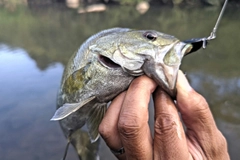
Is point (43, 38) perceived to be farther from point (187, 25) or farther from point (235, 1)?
point (235, 1)

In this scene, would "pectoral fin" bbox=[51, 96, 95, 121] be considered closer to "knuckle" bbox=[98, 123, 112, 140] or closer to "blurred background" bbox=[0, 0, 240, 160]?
"knuckle" bbox=[98, 123, 112, 140]

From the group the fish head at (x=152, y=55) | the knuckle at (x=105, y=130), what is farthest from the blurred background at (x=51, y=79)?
the fish head at (x=152, y=55)

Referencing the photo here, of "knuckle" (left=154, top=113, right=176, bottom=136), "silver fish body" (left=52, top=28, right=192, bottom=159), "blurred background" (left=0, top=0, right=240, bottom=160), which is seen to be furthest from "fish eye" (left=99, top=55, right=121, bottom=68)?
"blurred background" (left=0, top=0, right=240, bottom=160)

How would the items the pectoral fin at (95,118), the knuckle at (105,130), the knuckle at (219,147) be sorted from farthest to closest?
the pectoral fin at (95,118)
the knuckle at (105,130)
the knuckle at (219,147)

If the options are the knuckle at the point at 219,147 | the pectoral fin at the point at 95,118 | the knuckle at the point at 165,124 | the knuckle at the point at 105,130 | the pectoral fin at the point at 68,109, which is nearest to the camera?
the knuckle at the point at 165,124

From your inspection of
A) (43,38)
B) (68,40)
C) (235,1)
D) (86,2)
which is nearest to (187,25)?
(68,40)

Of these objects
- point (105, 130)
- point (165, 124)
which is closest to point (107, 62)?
point (105, 130)

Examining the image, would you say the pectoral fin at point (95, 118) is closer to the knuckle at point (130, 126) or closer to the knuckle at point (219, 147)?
the knuckle at point (130, 126)
